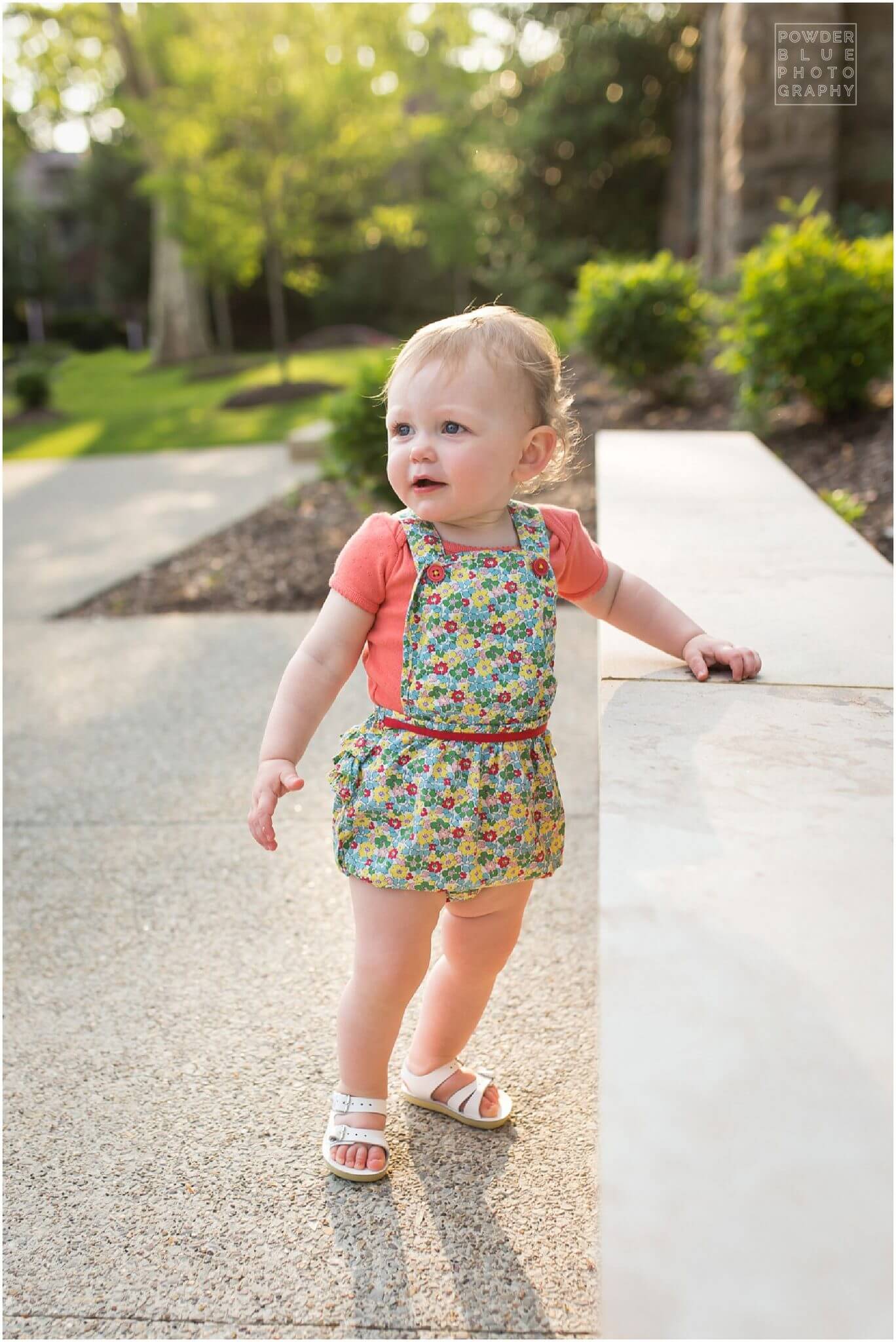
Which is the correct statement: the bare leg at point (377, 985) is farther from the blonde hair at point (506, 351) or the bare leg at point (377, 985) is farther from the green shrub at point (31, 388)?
the green shrub at point (31, 388)

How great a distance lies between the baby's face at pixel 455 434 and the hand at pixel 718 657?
53 centimetres

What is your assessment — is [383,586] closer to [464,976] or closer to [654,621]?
[654,621]

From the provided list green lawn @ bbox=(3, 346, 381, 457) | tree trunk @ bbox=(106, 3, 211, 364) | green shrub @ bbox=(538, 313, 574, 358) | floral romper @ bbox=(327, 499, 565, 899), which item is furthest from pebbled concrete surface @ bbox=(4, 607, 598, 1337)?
tree trunk @ bbox=(106, 3, 211, 364)

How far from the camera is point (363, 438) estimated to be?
21.2 feet

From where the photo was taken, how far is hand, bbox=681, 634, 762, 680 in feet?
6.99

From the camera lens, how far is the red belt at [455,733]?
1868 mm

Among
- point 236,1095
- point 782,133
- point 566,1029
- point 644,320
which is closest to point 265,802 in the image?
point 236,1095

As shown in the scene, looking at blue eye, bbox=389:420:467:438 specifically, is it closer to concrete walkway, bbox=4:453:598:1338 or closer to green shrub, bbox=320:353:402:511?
concrete walkway, bbox=4:453:598:1338

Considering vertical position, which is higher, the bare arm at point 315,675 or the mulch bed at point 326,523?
the bare arm at point 315,675

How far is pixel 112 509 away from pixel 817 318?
18.2 ft

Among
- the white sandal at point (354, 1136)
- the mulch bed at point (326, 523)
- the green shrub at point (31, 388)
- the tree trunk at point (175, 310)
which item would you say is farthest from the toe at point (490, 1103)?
the tree trunk at point (175, 310)

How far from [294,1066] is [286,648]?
9.86 ft

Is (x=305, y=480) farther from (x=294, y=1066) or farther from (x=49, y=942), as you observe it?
(x=294, y=1066)

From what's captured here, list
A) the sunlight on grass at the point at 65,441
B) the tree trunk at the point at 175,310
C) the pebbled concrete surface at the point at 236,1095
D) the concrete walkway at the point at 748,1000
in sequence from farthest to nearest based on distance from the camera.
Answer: the tree trunk at the point at 175,310 < the sunlight on grass at the point at 65,441 < the pebbled concrete surface at the point at 236,1095 < the concrete walkway at the point at 748,1000
